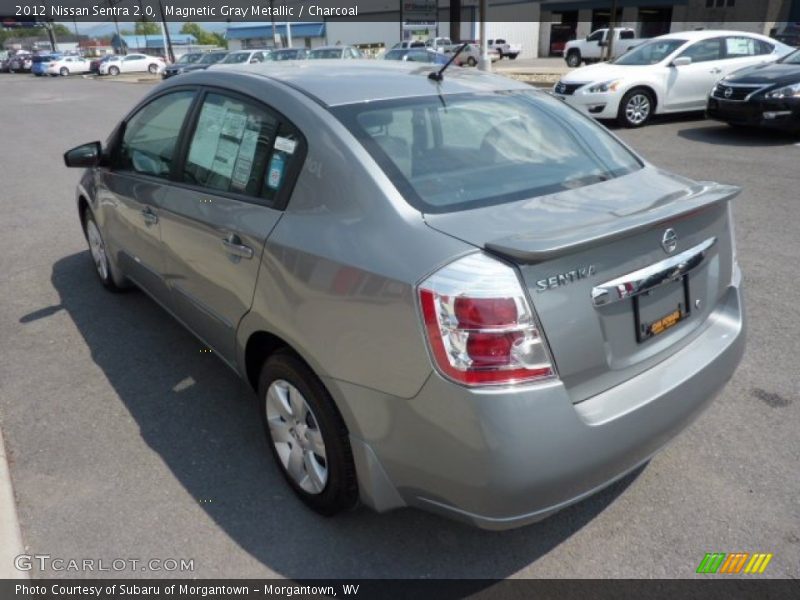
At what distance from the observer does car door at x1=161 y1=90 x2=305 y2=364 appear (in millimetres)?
2568

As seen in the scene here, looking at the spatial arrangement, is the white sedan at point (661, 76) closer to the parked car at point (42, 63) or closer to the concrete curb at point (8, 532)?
the concrete curb at point (8, 532)

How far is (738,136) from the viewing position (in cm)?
1026

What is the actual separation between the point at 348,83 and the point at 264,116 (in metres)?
0.39

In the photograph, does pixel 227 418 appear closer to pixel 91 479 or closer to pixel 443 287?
pixel 91 479

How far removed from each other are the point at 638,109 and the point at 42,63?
44.9 meters

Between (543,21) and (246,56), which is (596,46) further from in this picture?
(543,21)

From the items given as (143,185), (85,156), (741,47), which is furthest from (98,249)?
(741,47)

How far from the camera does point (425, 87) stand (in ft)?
9.32

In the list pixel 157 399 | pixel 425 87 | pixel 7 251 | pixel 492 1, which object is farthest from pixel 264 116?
pixel 492 1

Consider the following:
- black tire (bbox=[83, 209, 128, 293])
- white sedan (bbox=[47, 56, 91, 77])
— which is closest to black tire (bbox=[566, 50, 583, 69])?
white sedan (bbox=[47, 56, 91, 77])

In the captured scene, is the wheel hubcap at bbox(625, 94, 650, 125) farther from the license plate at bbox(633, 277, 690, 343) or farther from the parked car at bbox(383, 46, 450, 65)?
the license plate at bbox(633, 277, 690, 343)

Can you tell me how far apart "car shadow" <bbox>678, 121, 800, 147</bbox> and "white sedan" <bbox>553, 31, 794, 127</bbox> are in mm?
706

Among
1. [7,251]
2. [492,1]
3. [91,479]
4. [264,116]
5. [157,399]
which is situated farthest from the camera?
[492,1]

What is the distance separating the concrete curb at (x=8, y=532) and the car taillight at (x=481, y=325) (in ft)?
6.10
